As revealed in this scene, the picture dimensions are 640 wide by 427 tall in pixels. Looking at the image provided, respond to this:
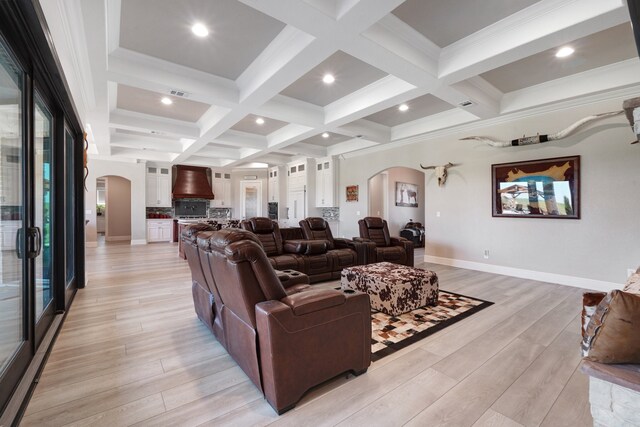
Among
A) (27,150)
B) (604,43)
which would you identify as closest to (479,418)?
(27,150)

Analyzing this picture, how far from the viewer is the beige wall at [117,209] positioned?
10.3 metres

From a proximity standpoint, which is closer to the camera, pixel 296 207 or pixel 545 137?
pixel 545 137

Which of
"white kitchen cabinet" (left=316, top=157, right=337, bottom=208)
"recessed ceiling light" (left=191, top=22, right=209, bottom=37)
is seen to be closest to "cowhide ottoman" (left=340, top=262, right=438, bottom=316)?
"recessed ceiling light" (left=191, top=22, right=209, bottom=37)

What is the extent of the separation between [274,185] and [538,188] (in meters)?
7.94

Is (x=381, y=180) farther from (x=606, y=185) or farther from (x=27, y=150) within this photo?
(x=27, y=150)

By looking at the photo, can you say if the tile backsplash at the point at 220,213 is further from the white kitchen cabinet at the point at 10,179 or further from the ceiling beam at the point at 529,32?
the ceiling beam at the point at 529,32

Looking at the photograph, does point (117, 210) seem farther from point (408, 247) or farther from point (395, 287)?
point (395, 287)

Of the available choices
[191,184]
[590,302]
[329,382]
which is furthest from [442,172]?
[191,184]

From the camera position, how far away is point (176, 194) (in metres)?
9.85

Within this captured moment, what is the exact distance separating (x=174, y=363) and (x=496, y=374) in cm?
241

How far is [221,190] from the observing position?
35.6 feet

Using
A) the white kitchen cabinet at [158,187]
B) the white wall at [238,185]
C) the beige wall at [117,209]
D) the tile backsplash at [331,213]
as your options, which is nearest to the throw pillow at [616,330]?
the tile backsplash at [331,213]

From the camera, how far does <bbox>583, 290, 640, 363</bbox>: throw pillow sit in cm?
103

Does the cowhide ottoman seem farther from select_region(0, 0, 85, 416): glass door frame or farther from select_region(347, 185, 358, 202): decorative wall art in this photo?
select_region(347, 185, 358, 202): decorative wall art
